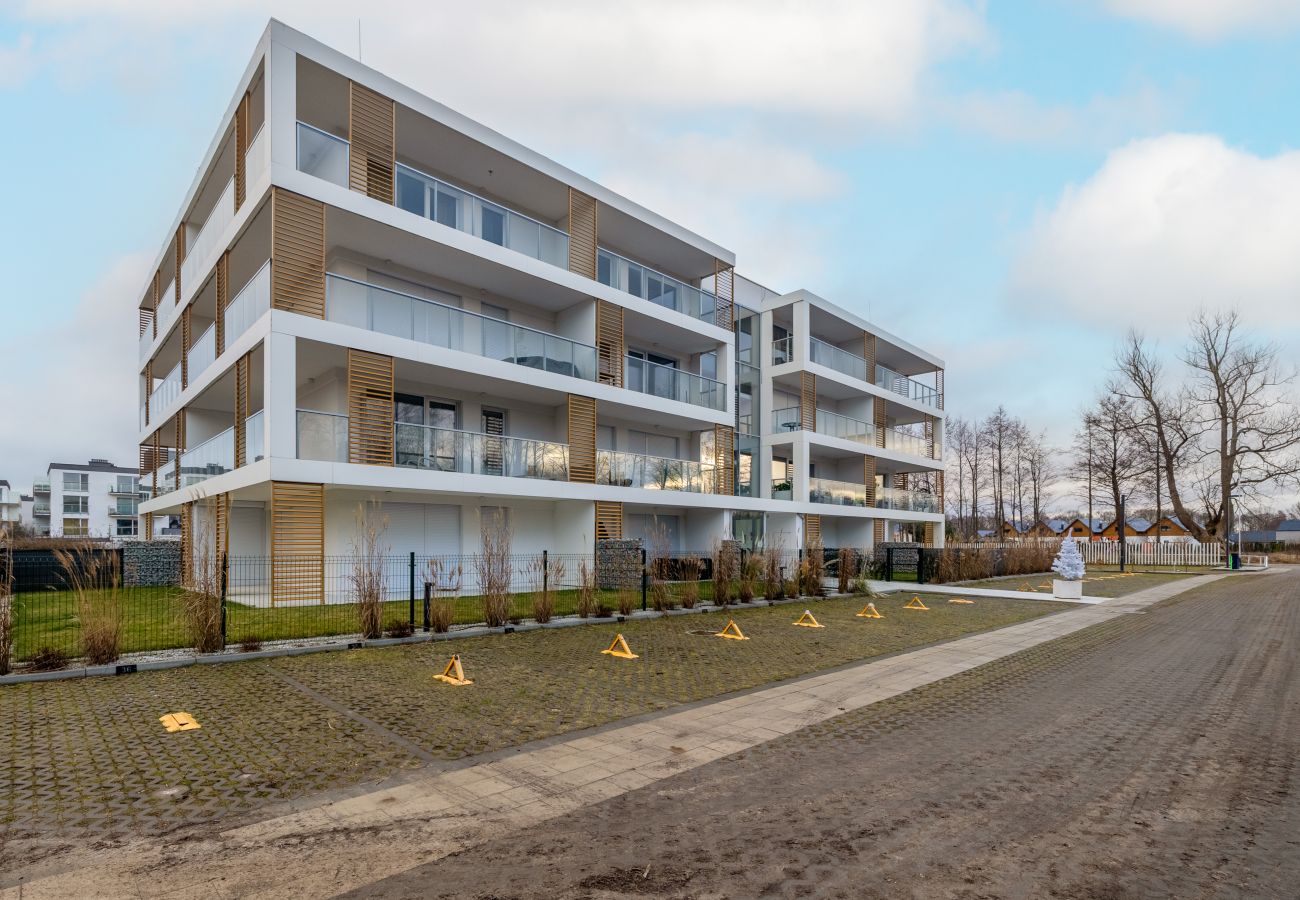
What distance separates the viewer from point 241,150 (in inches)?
714

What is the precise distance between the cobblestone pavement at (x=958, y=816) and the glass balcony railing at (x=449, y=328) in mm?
14493

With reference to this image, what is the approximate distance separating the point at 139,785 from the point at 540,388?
1594cm

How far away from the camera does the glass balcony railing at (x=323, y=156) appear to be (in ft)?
55.6

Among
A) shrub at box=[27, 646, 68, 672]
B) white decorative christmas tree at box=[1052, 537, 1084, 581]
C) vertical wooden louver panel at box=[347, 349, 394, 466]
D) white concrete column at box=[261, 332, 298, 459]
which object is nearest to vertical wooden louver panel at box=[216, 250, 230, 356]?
white concrete column at box=[261, 332, 298, 459]

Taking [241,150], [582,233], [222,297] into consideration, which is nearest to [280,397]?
[222,297]

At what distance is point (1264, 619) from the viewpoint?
677 inches

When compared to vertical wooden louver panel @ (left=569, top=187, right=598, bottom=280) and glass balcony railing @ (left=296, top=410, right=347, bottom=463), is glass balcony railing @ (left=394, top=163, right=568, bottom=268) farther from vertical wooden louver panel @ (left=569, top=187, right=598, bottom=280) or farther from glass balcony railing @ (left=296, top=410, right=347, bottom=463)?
glass balcony railing @ (left=296, top=410, right=347, bottom=463)

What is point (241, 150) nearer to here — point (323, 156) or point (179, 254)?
point (323, 156)

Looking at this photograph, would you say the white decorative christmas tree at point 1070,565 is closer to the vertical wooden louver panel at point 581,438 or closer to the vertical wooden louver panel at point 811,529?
the vertical wooden louver panel at point 811,529

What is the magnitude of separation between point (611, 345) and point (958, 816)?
19936 mm

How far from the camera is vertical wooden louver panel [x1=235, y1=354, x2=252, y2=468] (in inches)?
689

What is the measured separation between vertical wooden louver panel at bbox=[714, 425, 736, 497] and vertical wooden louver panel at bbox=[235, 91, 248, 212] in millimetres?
16681

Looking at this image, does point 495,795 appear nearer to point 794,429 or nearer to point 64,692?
point 64,692

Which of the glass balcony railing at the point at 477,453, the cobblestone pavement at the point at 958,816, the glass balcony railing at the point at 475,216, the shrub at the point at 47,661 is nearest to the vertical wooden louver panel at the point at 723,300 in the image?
the glass balcony railing at the point at 475,216
